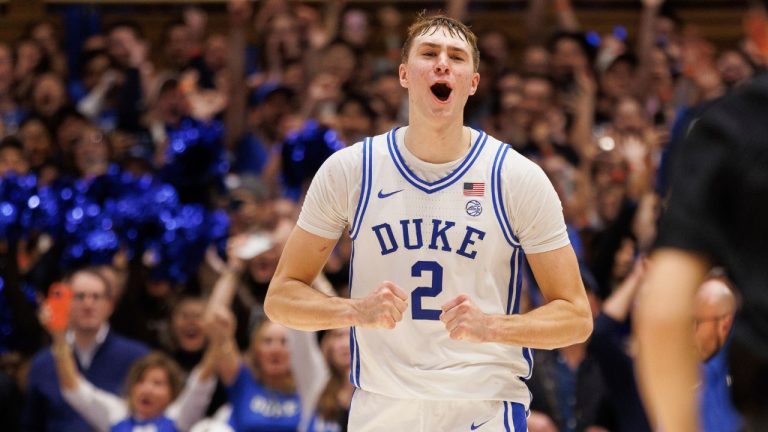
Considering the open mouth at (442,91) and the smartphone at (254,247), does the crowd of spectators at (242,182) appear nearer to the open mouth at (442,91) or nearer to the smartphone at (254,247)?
the smartphone at (254,247)

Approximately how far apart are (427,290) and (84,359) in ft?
13.6

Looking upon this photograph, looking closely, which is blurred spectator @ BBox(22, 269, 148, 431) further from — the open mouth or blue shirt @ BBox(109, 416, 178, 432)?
the open mouth

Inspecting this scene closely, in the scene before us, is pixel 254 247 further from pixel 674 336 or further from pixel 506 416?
pixel 674 336

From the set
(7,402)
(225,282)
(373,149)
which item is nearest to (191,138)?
(225,282)

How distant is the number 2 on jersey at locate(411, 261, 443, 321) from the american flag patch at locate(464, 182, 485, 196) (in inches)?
10.4

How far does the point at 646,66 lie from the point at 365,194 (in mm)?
6170

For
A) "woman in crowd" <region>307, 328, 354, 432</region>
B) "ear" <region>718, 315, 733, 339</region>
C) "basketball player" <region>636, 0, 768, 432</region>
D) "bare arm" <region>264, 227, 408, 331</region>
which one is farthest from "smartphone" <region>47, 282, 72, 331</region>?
"basketball player" <region>636, 0, 768, 432</region>

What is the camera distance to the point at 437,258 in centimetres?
418

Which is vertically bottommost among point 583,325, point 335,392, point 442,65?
→ point 335,392

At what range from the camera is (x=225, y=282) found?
26.5ft

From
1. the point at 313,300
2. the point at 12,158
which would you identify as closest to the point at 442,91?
the point at 313,300

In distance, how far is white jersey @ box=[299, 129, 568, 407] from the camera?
4176 millimetres

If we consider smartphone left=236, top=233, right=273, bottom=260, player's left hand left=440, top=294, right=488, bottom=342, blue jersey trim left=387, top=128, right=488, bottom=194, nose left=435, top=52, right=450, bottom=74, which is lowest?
smartphone left=236, top=233, right=273, bottom=260

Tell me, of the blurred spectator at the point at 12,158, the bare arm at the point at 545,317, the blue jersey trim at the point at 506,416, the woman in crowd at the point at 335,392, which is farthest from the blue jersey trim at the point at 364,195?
the blurred spectator at the point at 12,158
